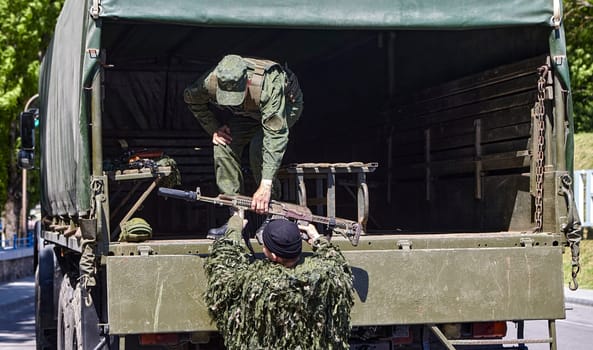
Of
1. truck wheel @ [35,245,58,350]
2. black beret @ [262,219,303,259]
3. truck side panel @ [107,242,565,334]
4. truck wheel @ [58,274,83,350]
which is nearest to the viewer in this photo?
black beret @ [262,219,303,259]

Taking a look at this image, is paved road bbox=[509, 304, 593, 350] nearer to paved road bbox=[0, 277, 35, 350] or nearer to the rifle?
the rifle

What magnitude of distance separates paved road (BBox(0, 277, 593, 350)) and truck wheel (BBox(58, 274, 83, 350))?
365 centimetres

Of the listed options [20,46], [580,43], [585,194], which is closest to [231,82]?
[585,194]

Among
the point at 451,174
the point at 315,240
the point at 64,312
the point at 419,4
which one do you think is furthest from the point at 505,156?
the point at 64,312

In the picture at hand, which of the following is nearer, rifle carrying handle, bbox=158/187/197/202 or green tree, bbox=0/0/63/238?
rifle carrying handle, bbox=158/187/197/202

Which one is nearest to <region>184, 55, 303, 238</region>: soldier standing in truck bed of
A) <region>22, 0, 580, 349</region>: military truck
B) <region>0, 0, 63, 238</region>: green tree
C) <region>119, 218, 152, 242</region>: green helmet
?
<region>22, 0, 580, 349</region>: military truck

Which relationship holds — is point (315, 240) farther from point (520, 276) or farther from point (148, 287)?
point (520, 276)

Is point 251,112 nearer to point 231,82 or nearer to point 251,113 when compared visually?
point 251,113

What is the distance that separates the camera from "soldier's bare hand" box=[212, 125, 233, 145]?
7.21 meters

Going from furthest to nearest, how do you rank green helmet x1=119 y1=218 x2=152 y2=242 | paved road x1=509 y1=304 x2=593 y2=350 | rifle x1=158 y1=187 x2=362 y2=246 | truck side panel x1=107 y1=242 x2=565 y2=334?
paved road x1=509 y1=304 x2=593 y2=350
green helmet x1=119 y1=218 x2=152 y2=242
rifle x1=158 y1=187 x2=362 y2=246
truck side panel x1=107 y1=242 x2=565 y2=334

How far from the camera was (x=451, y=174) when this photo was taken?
8.77m

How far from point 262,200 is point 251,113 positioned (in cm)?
85

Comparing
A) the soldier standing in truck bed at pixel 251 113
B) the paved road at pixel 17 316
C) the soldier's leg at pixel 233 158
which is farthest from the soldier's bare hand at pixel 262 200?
the paved road at pixel 17 316

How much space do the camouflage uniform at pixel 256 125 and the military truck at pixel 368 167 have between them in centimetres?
42
